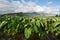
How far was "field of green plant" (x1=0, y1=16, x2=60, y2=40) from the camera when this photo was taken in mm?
11547

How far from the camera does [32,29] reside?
12.0m

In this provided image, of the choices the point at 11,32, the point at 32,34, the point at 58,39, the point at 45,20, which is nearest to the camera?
the point at 58,39

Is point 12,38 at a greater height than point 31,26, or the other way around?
point 31,26

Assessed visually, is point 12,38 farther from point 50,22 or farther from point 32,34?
point 50,22

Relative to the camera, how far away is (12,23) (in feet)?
46.1

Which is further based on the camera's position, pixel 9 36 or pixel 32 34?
pixel 9 36

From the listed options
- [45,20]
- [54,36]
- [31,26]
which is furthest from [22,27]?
[54,36]

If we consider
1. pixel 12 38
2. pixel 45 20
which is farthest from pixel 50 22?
pixel 12 38

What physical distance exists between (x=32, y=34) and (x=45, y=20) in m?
1.53

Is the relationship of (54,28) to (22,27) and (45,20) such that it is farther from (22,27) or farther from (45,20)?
(22,27)

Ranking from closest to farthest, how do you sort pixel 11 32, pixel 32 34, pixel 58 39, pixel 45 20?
pixel 58 39
pixel 32 34
pixel 45 20
pixel 11 32

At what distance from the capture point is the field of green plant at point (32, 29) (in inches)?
455

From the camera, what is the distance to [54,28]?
37.1 feet

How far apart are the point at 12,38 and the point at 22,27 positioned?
1.03 meters
